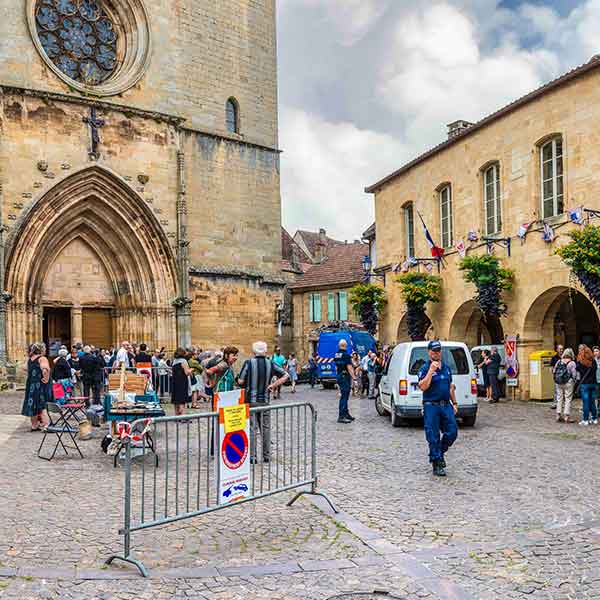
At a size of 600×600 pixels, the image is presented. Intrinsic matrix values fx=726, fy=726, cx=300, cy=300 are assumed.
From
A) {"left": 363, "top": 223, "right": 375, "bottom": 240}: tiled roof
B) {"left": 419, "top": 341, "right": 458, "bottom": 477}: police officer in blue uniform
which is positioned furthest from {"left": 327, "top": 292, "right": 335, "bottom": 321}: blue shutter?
{"left": 419, "top": 341, "right": 458, "bottom": 477}: police officer in blue uniform

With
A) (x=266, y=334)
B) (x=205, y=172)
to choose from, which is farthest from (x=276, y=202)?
(x=266, y=334)

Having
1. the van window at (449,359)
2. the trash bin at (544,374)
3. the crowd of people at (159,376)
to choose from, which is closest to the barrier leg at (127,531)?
the crowd of people at (159,376)

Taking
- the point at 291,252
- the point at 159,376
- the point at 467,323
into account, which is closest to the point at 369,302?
the point at 467,323

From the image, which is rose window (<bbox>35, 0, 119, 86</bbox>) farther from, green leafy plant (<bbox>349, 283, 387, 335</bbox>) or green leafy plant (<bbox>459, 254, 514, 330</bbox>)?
green leafy plant (<bbox>459, 254, 514, 330</bbox>)

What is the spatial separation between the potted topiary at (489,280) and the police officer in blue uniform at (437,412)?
11.3 m

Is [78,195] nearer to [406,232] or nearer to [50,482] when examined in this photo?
[406,232]

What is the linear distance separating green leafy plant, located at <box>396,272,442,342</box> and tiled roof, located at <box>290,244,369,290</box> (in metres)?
13.2

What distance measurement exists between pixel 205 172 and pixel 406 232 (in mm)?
8104

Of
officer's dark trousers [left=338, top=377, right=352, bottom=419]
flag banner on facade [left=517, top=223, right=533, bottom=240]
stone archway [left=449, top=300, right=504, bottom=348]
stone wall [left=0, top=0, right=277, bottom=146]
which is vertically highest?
stone wall [left=0, top=0, right=277, bottom=146]

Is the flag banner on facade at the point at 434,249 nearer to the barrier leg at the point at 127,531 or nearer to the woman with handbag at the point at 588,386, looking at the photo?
the woman with handbag at the point at 588,386

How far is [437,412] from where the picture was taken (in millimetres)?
9219

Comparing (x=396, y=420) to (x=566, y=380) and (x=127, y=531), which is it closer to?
(x=566, y=380)

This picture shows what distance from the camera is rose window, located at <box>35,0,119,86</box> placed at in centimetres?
2520

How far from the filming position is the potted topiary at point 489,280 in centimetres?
1997
